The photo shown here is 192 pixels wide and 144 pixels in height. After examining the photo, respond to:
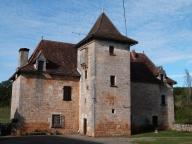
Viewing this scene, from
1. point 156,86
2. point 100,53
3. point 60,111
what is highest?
point 100,53

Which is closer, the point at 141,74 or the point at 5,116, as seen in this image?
the point at 141,74

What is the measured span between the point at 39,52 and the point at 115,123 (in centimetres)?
1031

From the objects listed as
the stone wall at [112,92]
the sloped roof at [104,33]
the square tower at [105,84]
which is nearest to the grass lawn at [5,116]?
the square tower at [105,84]

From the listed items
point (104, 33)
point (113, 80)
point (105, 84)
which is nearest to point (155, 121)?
point (113, 80)

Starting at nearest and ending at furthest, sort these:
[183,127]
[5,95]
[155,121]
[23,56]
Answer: [23,56] → [183,127] → [155,121] → [5,95]

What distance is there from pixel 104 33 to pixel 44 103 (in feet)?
29.6

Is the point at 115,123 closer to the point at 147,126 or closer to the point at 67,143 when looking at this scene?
the point at 147,126

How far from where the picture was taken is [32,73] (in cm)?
3219

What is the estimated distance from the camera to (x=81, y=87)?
3400cm

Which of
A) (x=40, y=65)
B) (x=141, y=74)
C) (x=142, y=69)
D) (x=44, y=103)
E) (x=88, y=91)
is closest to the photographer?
(x=88, y=91)

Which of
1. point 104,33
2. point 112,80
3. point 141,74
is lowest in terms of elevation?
point 112,80

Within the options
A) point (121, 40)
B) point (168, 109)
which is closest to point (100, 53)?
point (121, 40)

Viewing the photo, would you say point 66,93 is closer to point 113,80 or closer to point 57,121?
point 57,121

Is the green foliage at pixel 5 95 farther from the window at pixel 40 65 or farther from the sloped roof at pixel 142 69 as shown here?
the window at pixel 40 65
